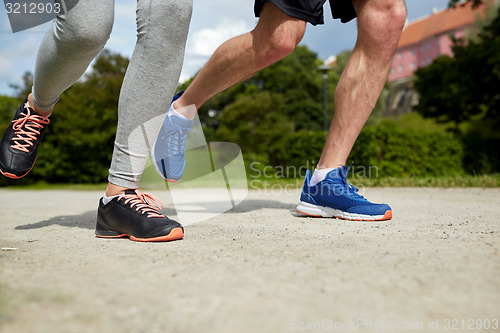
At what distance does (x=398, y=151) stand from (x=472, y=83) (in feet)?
26.4

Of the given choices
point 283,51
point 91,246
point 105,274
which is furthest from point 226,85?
point 105,274

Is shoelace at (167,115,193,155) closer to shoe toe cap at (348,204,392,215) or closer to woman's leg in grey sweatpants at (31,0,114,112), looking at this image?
woman's leg in grey sweatpants at (31,0,114,112)

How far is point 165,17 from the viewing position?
5.38 feet

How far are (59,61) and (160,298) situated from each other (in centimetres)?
131

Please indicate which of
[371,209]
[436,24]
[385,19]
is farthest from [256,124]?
[436,24]

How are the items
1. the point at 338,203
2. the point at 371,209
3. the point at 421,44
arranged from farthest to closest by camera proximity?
the point at 421,44 → the point at 338,203 → the point at 371,209

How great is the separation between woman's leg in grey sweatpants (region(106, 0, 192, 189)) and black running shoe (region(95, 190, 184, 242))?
0.09 meters

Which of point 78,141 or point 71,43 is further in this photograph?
point 78,141

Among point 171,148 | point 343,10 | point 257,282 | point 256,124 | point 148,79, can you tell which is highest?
point 256,124

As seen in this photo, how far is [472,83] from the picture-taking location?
51.9ft

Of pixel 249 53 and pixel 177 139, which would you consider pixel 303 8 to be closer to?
pixel 249 53

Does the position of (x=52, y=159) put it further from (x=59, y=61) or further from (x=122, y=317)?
(x=122, y=317)

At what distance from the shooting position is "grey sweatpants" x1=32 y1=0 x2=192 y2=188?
5.36 feet

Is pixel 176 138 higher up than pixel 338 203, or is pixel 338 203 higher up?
pixel 176 138
